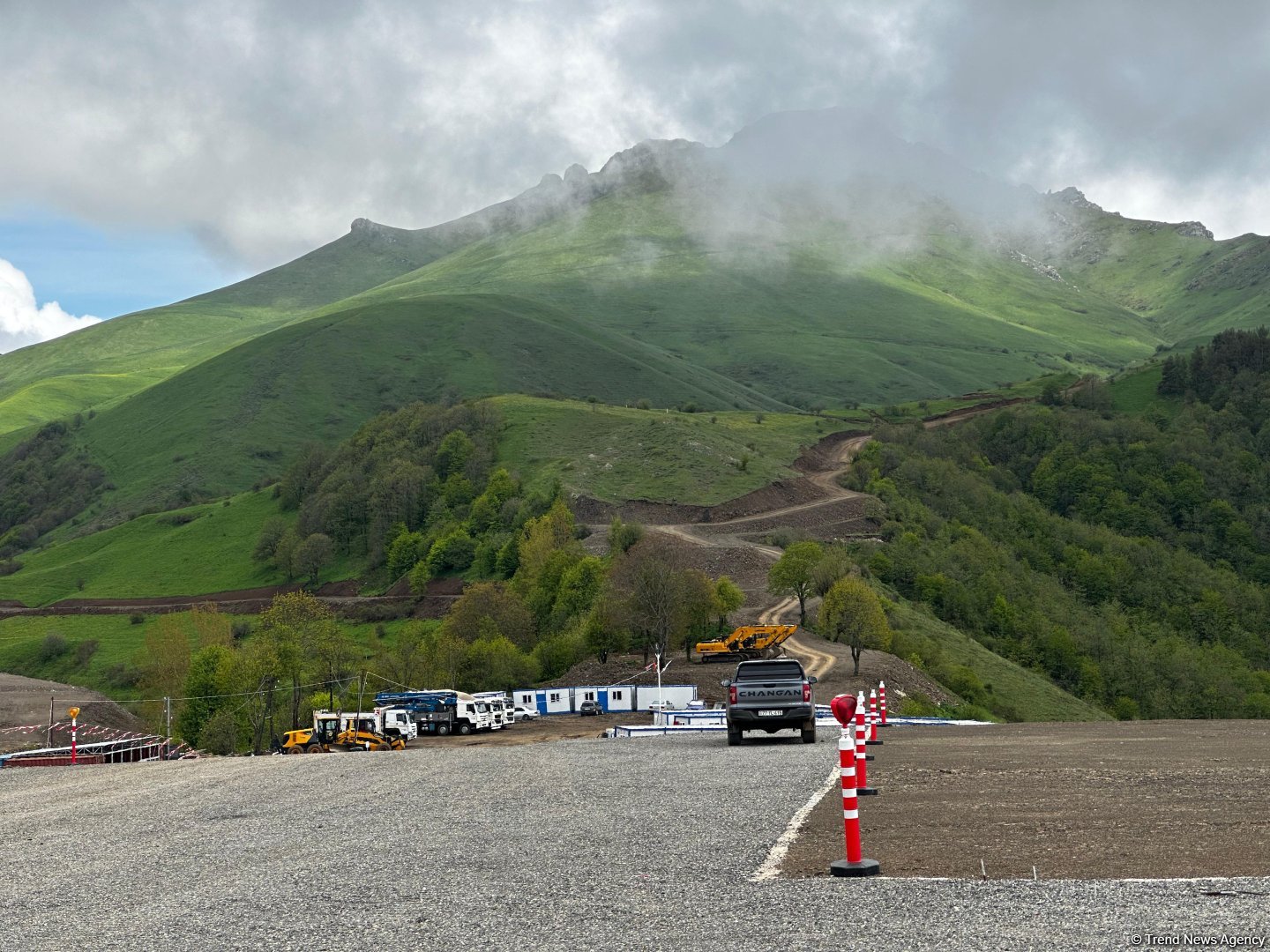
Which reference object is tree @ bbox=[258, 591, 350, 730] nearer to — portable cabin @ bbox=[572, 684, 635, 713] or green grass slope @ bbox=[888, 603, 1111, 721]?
portable cabin @ bbox=[572, 684, 635, 713]

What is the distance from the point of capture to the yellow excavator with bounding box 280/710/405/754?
46.4 metres

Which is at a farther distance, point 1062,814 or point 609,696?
point 609,696

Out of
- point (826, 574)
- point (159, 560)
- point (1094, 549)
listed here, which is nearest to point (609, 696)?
point (826, 574)

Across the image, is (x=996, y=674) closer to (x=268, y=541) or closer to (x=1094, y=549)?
(x=1094, y=549)

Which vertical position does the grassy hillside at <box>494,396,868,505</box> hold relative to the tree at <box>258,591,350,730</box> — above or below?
above

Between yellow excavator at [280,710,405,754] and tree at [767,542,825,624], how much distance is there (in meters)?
34.1

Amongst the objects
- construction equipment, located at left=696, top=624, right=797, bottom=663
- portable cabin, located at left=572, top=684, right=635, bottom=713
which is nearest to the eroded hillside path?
construction equipment, located at left=696, top=624, right=797, bottom=663

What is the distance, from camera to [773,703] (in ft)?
104

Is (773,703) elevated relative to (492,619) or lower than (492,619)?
lower

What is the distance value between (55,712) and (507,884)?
8116 centimetres

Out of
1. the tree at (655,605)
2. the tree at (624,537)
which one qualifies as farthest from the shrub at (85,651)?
the tree at (655,605)

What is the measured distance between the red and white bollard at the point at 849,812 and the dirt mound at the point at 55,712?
60073mm

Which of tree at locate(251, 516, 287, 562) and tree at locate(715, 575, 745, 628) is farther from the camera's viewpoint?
tree at locate(251, 516, 287, 562)

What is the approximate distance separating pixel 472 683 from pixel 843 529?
44785 mm
